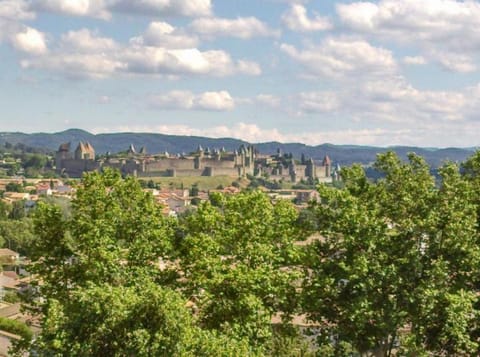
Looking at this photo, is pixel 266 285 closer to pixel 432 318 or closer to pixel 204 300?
pixel 204 300

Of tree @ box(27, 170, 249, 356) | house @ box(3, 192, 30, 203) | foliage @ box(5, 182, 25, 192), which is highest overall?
tree @ box(27, 170, 249, 356)

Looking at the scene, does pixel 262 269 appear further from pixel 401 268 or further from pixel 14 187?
pixel 14 187

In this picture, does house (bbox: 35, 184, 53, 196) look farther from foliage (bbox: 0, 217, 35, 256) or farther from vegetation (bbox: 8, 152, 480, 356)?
vegetation (bbox: 8, 152, 480, 356)

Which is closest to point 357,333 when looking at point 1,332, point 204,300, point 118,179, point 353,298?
point 353,298

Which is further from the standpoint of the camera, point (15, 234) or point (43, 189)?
point (43, 189)

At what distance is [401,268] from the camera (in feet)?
63.6

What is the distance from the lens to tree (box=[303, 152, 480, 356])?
18.7 metres

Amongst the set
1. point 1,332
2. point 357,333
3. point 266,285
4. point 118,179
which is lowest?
point 1,332

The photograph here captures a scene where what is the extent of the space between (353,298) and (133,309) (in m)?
5.73

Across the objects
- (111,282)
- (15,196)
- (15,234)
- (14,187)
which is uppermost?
(111,282)

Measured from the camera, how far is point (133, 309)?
1753cm

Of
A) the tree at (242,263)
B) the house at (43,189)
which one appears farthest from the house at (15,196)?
the tree at (242,263)

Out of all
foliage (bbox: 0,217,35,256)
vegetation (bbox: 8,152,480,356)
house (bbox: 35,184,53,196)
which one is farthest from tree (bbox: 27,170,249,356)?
house (bbox: 35,184,53,196)

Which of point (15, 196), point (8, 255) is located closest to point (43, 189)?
point (15, 196)
